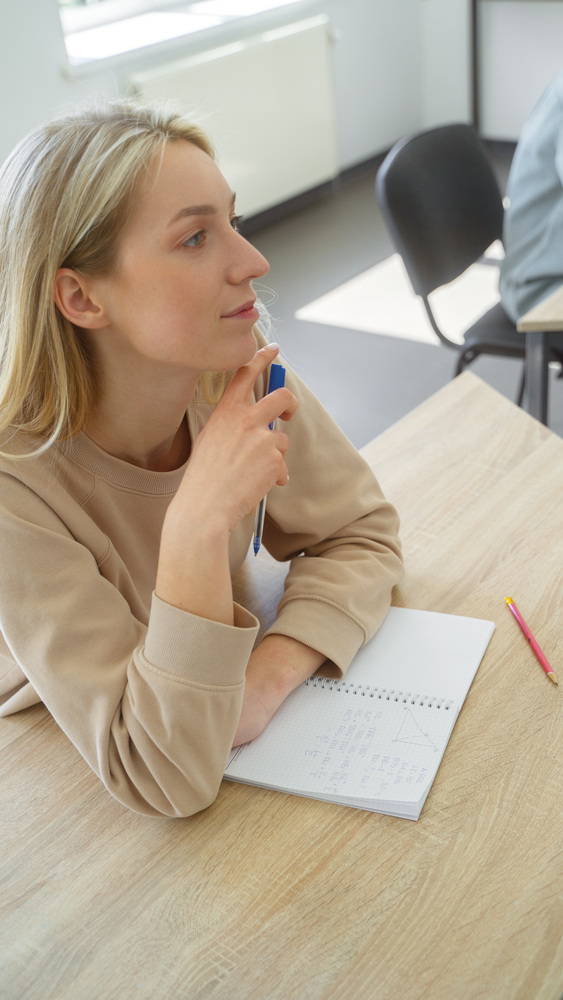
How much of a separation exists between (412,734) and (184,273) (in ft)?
1.60

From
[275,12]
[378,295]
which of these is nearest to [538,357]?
[378,295]

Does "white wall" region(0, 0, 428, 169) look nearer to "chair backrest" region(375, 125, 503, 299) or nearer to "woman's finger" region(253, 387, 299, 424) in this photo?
"chair backrest" region(375, 125, 503, 299)

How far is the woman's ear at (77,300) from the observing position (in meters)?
0.80

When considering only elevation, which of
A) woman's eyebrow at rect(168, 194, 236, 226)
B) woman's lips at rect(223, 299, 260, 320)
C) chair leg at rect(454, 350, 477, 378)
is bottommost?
chair leg at rect(454, 350, 477, 378)

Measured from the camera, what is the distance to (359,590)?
0.97 m

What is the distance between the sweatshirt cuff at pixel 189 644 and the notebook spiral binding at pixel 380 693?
18cm

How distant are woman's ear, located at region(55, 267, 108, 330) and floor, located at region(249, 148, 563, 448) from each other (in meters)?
1.38

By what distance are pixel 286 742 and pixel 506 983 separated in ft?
0.98

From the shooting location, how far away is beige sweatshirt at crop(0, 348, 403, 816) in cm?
77

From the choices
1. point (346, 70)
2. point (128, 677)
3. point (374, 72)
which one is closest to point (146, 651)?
point (128, 677)

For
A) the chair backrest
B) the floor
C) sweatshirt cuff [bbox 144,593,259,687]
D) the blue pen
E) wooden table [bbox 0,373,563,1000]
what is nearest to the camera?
wooden table [bbox 0,373,563,1000]

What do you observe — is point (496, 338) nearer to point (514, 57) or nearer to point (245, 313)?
point (245, 313)

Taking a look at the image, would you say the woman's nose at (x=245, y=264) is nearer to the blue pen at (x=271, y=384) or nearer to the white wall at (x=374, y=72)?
the blue pen at (x=271, y=384)

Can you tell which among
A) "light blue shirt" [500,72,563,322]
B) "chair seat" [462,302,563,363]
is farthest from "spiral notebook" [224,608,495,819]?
"light blue shirt" [500,72,563,322]
